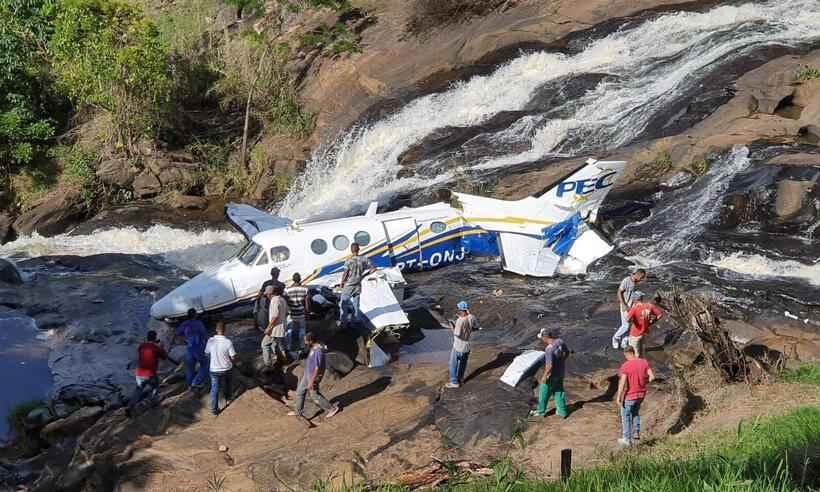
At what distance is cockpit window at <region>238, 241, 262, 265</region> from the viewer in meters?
18.7

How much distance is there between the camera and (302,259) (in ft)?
61.7

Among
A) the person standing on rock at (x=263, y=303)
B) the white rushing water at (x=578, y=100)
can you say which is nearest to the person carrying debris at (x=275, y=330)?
the person standing on rock at (x=263, y=303)

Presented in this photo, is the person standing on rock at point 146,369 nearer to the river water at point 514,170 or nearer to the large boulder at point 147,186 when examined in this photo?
the river water at point 514,170

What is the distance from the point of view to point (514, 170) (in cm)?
2619

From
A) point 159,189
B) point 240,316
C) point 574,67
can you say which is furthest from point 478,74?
point 240,316

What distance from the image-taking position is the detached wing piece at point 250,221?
70.5ft

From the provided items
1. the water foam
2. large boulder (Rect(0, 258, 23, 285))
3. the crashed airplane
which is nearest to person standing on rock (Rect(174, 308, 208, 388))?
the crashed airplane

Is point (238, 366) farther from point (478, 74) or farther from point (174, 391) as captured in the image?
point (478, 74)

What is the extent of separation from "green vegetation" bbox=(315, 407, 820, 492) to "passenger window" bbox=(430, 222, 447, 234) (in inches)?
363

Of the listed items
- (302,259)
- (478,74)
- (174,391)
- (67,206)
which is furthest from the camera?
(478,74)

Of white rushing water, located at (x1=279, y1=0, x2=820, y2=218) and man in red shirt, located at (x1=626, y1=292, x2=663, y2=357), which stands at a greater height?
man in red shirt, located at (x1=626, y1=292, x2=663, y2=357)

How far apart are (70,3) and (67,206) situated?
29.5ft

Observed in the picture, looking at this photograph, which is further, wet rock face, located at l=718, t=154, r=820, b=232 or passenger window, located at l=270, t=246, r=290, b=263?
wet rock face, located at l=718, t=154, r=820, b=232

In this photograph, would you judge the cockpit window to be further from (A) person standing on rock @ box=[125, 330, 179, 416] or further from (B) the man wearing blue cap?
(B) the man wearing blue cap
